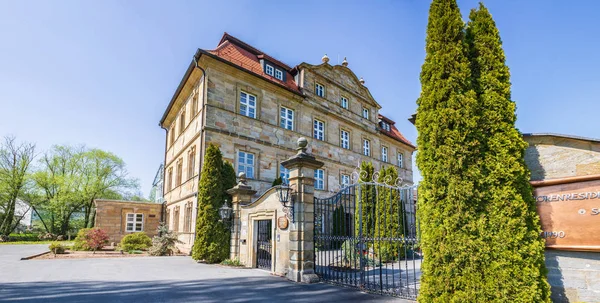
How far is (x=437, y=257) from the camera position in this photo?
4.89 meters

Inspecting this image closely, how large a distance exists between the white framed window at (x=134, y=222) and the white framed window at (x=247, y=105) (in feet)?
34.3

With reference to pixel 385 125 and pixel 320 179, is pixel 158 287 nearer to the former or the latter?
pixel 320 179

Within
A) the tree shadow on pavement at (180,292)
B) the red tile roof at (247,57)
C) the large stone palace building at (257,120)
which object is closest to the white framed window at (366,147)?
the large stone palace building at (257,120)

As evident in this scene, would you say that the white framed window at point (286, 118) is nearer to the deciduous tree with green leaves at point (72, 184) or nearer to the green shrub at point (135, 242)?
the green shrub at point (135, 242)

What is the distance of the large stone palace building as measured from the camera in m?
16.5

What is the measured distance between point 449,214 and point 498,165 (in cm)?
97

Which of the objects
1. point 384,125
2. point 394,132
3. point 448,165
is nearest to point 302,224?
point 448,165

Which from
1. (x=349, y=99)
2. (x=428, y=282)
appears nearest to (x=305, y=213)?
(x=428, y=282)

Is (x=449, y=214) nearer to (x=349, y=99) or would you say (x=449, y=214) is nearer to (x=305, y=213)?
(x=305, y=213)

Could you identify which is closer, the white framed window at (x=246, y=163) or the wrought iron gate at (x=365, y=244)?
the wrought iron gate at (x=365, y=244)

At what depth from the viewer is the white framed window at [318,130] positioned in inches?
838

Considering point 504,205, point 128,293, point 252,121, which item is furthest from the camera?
point 252,121

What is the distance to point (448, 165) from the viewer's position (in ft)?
16.3

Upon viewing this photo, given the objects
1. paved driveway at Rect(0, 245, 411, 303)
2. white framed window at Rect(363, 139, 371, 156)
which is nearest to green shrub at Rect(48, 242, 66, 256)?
paved driveway at Rect(0, 245, 411, 303)
